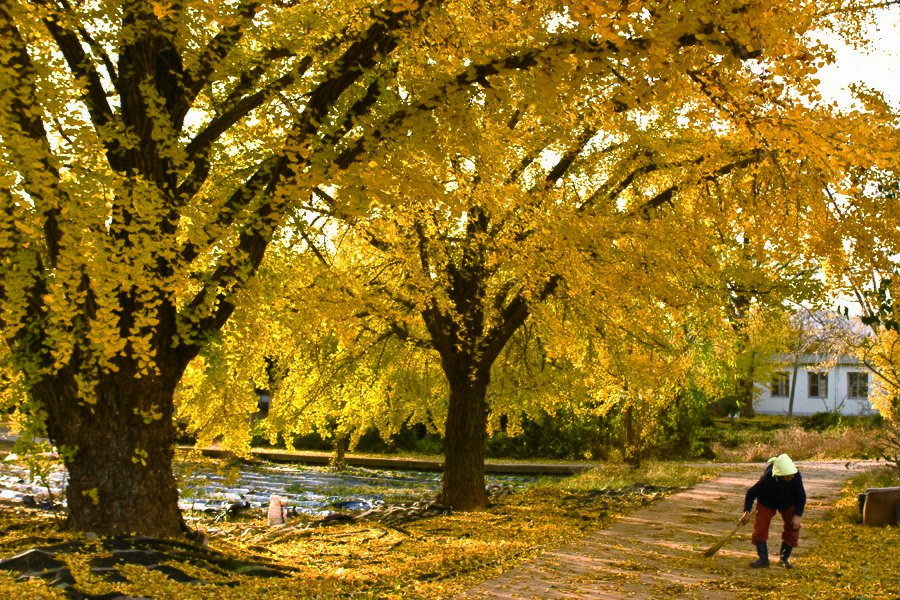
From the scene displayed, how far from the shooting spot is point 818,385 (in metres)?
43.2

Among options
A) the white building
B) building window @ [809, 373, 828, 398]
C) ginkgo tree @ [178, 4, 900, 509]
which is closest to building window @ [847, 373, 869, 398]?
the white building

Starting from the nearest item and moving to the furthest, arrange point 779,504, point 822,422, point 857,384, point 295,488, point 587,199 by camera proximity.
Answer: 1. point 779,504
2. point 587,199
3. point 295,488
4. point 822,422
5. point 857,384

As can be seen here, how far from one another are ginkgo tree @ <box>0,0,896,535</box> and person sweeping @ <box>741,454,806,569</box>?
2.50m

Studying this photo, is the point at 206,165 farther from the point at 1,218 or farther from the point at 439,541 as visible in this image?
the point at 439,541

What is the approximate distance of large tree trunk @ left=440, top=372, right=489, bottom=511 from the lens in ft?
47.0

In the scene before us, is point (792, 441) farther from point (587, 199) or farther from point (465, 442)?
point (587, 199)

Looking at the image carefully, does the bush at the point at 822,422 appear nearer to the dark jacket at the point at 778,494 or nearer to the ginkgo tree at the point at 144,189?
the dark jacket at the point at 778,494

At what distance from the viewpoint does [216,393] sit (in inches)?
428

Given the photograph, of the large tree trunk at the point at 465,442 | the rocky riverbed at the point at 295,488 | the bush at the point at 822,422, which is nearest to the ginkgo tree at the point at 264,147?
the large tree trunk at the point at 465,442

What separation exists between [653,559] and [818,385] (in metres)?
37.4

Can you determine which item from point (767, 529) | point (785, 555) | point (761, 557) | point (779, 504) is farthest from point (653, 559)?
point (779, 504)

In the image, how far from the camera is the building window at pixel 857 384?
137 feet

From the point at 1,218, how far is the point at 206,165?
8.55 ft

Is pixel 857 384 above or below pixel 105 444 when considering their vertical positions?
above
